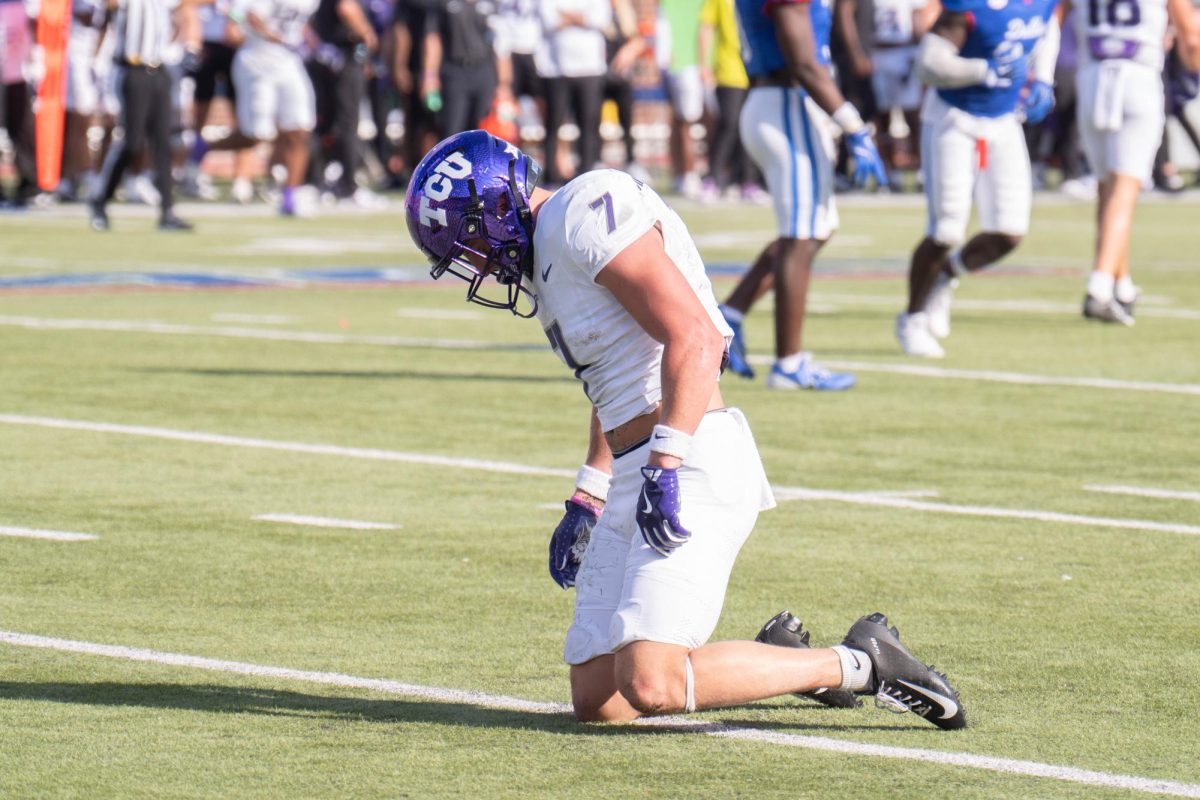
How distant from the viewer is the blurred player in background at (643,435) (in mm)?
5070

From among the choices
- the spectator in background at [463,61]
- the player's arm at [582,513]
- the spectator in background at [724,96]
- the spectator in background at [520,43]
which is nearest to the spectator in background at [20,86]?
the spectator in background at [463,61]

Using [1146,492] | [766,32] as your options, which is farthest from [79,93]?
[1146,492]

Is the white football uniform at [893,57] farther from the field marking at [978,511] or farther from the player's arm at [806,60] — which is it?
the field marking at [978,511]

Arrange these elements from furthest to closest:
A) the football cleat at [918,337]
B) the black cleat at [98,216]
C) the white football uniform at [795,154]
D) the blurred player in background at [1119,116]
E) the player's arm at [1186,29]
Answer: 1. the black cleat at [98,216]
2. the player's arm at [1186,29]
3. the blurred player in background at [1119,116]
4. the football cleat at [918,337]
5. the white football uniform at [795,154]

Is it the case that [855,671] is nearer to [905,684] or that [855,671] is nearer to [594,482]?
[905,684]

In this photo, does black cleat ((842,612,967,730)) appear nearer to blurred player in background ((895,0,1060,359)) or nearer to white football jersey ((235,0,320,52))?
blurred player in background ((895,0,1060,359))

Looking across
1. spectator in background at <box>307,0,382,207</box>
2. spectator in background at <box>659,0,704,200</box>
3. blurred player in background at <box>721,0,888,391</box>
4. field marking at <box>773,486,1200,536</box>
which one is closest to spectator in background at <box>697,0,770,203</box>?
spectator in background at <box>659,0,704,200</box>

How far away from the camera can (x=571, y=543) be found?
5.62 meters

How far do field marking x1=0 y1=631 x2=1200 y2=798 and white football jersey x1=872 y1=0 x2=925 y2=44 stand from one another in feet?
77.7

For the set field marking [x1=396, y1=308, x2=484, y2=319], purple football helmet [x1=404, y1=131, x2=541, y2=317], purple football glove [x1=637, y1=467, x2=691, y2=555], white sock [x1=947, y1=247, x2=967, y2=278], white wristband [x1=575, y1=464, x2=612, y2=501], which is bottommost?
field marking [x1=396, y1=308, x2=484, y2=319]

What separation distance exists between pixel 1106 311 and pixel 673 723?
9.43 metres

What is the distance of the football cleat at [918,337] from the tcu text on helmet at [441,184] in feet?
24.8

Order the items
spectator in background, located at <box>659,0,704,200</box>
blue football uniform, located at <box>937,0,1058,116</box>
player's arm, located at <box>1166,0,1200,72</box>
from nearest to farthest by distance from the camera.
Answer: blue football uniform, located at <box>937,0,1058,116</box>
player's arm, located at <box>1166,0,1200,72</box>
spectator in background, located at <box>659,0,704,200</box>

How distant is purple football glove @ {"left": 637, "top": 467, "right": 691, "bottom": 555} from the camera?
500 cm
